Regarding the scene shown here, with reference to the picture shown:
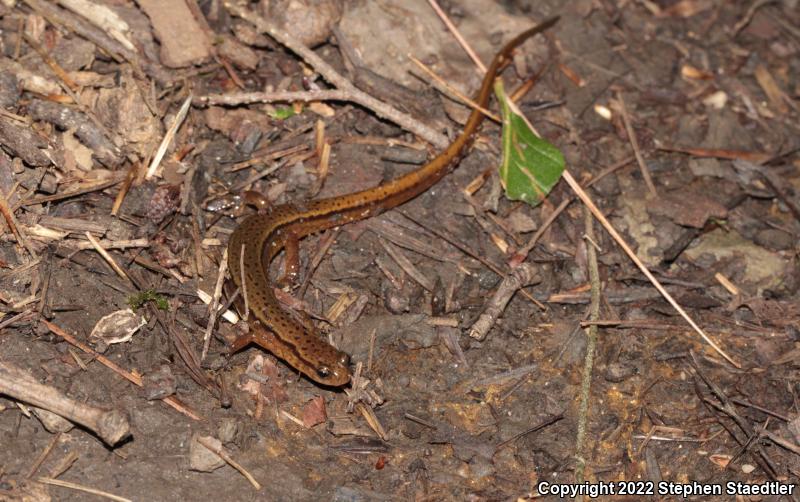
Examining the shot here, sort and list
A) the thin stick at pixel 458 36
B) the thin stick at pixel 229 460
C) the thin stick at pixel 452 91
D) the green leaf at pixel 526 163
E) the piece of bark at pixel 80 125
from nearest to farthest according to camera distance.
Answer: the thin stick at pixel 229 460, the piece of bark at pixel 80 125, the green leaf at pixel 526 163, the thin stick at pixel 452 91, the thin stick at pixel 458 36

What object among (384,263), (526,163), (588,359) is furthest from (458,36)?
(588,359)

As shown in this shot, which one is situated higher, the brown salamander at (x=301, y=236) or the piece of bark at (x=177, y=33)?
the piece of bark at (x=177, y=33)

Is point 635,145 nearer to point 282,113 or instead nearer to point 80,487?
point 282,113

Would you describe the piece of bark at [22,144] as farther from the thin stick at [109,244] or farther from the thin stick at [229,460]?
the thin stick at [229,460]

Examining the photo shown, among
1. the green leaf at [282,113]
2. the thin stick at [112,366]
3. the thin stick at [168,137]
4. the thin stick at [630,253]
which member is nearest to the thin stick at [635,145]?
the thin stick at [630,253]

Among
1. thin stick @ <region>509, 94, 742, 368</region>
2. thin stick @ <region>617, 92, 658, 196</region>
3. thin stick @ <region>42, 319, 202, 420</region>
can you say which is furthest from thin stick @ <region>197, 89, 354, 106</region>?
thin stick @ <region>617, 92, 658, 196</region>

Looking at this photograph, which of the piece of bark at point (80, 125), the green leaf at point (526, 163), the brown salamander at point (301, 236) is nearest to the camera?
the brown salamander at point (301, 236)

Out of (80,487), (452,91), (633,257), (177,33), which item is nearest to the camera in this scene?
(80,487)
